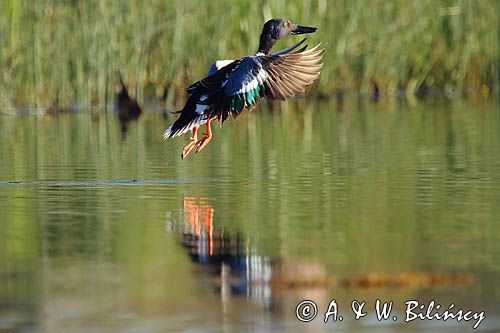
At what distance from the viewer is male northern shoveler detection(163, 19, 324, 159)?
33.2ft

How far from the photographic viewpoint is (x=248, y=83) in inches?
398

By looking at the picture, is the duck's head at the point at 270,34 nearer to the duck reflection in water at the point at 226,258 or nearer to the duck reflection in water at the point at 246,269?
the duck reflection in water at the point at 226,258

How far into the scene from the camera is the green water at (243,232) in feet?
18.5

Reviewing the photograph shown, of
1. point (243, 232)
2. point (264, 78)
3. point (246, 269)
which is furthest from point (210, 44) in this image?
point (246, 269)

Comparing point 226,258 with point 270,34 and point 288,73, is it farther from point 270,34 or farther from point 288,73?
point 270,34

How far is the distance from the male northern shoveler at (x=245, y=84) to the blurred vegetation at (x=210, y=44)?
8.04m

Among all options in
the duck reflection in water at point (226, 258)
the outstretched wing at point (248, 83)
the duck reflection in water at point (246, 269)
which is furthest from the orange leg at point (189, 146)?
the duck reflection in water at point (246, 269)

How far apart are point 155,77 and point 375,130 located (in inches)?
232

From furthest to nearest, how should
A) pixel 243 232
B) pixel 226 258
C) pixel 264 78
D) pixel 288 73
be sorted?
1. pixel 288 73
2. pixel 264 78
3. pixel 243 232
4. pixel 226 258

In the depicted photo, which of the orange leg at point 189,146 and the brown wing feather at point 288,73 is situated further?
the orange leg at point 189,146

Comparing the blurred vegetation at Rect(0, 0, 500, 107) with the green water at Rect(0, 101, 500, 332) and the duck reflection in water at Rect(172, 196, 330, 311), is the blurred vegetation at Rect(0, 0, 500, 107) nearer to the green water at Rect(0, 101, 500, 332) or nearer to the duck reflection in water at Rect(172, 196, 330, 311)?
the green water at Rect(0, 101, 500, 332)

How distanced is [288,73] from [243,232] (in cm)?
301

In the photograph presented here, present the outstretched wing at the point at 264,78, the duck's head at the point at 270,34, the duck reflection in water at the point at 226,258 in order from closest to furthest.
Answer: the duck reflection in water at the point at 226,258, the outstretched wing at the point at 264,78, the duck's head at the point at 270,34

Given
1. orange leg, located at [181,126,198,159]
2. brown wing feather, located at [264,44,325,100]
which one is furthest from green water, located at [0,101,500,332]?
brown wing feather, located at [264,44,325,100]
